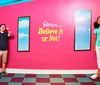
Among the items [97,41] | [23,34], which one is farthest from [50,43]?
[97,41]

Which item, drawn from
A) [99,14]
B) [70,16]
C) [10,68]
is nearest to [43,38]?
[70,16]

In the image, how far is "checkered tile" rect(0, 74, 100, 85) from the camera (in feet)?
13.1

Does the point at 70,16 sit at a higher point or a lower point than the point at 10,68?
higher

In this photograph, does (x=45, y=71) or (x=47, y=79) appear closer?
(x=47, y=79)

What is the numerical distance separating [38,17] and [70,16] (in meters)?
0.84

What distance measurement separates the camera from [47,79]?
428 cm

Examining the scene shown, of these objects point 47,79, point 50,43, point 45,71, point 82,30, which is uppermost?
point 82,30

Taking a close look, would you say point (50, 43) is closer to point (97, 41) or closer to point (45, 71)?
point (45, 71)

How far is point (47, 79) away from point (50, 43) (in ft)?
3.21

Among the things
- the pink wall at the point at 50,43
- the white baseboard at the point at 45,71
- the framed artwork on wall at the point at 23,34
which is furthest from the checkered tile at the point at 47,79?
the framed artwork on wall at the point at 23,34

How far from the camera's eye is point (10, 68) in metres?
4.84

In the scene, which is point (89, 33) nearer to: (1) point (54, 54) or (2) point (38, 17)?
(1) point (54, 54)

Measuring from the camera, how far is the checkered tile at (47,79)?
398cm

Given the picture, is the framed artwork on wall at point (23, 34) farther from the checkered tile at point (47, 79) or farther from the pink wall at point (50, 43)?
the checkered tile at point (47, 79)
